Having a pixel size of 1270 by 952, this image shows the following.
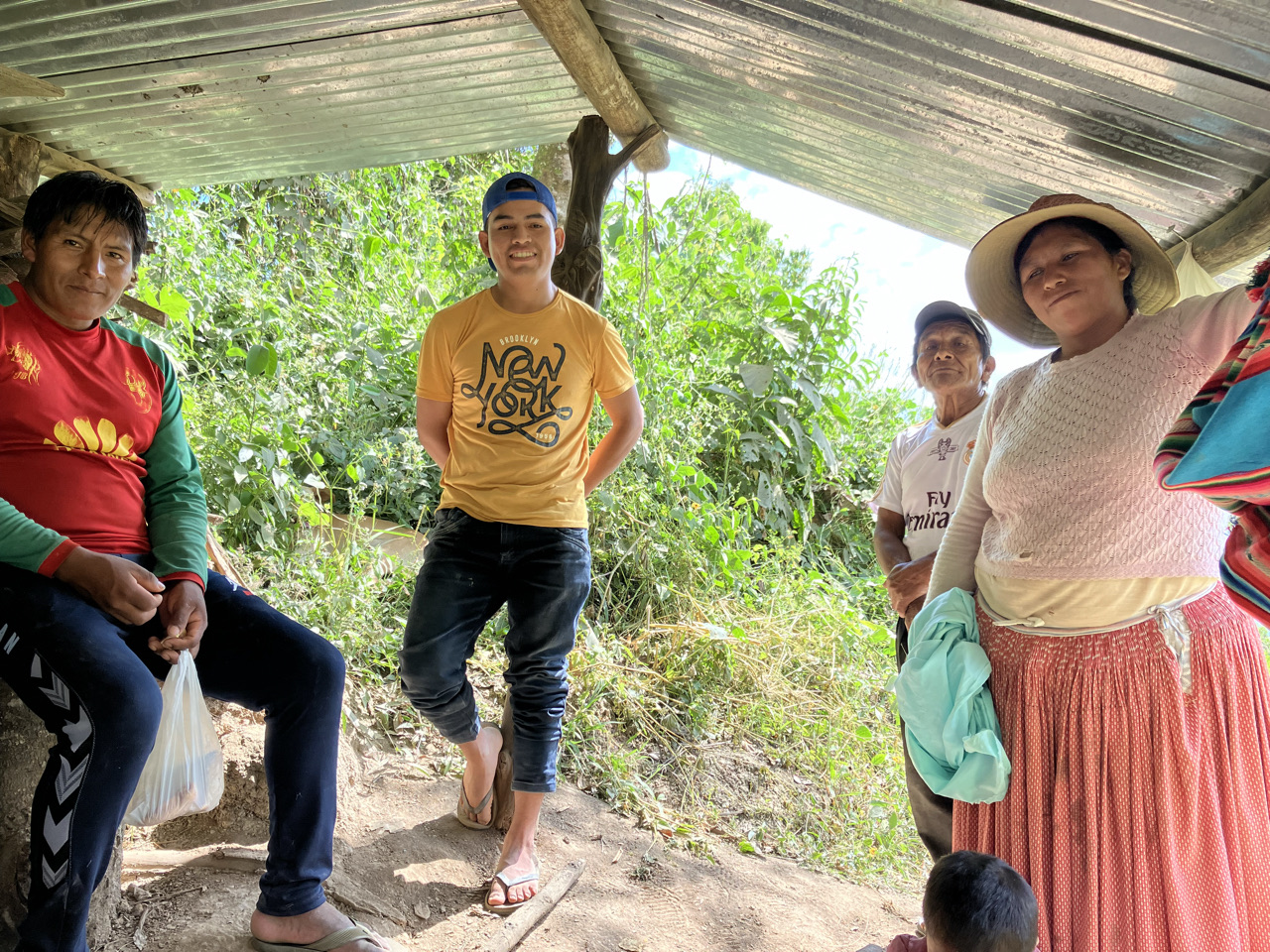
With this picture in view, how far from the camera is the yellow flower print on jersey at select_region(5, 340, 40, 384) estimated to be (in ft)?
7.16

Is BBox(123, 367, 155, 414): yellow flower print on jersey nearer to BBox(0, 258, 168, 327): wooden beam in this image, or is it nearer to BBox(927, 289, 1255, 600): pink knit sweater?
BBox(0, 258, 168, 327): wooden beam

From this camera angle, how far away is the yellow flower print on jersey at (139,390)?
2391 millimetres

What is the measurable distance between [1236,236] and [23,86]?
3700 millimetres

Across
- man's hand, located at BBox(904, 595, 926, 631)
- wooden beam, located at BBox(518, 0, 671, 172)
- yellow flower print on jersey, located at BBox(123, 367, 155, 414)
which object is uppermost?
wooden beam, located at BBox(518, 0, 671, 172)

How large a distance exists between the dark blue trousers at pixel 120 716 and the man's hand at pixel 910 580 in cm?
172

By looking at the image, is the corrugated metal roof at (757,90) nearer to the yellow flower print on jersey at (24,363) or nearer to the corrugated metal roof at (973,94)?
the corrugated metal roof at (973,94)

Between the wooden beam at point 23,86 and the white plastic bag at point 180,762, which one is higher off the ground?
the wooden beam at point 23,86

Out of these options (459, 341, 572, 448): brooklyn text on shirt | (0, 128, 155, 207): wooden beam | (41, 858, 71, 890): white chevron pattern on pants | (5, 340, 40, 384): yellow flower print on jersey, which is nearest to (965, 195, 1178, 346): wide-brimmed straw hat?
(459, 341, 572, 448): brooklyn text on shirt

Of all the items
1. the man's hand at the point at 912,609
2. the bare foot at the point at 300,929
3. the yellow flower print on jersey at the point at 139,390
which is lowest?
the bare foot at the point at 300,929

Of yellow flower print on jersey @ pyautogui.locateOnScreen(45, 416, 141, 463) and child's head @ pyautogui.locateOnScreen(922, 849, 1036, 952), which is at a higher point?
yellow flower print on jersey @ pyautogui.locateOnScreen(45, 416, 141, 463)

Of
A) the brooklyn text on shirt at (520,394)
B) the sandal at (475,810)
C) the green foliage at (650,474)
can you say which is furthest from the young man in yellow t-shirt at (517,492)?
the green foliage at (650,474)

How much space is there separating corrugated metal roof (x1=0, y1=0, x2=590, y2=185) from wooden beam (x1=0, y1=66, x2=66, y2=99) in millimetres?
475

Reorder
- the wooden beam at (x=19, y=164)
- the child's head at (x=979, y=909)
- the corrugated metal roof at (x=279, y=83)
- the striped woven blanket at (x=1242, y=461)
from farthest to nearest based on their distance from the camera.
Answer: the wooden beam at (x=19, y=164) → the corrugated metal roof at (x=279, y=83) → the child's head at (x=979, y=909) → the striped woven blanket at (x=1242, y=461)

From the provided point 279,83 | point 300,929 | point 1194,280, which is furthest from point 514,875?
point 279,83
